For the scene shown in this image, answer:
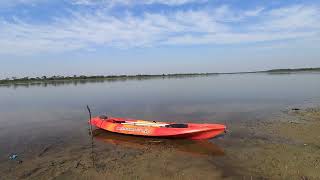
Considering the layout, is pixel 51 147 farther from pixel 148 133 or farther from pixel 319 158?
pixel 319 158

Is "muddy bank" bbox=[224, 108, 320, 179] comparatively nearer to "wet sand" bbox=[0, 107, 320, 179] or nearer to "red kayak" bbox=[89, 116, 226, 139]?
"wet sand" bbox=[0, 107, 320, 179]

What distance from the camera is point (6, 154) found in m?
15.2

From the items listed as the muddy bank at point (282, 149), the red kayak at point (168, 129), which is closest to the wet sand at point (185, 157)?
the muddy bank at point (282, 149)

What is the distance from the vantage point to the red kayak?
1625 centimetres

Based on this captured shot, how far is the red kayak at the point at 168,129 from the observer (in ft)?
53.3

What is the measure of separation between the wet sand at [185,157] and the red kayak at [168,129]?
1.13 ft

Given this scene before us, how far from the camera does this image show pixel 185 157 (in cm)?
1380

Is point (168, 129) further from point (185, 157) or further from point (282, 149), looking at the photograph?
point (282, 149)

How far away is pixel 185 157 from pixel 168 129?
3342 mm

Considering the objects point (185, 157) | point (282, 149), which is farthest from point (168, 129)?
point (282, 149)

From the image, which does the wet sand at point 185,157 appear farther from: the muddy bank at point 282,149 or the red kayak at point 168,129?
the red kayak at point 168,129

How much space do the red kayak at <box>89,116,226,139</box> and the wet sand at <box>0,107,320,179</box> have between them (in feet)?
1.13

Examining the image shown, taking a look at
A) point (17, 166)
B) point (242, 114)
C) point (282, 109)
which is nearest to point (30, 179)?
point (17, 166)

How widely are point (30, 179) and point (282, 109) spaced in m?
19.9
